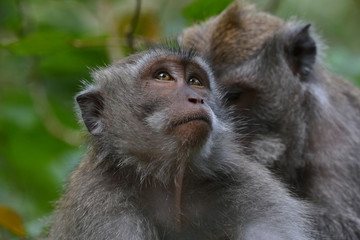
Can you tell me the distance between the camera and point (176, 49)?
6.48 metres

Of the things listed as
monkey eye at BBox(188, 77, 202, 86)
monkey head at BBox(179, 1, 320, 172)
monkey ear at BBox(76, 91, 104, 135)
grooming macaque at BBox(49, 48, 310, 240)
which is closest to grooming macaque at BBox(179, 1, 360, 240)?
monkey head at BBox(179, 1, 320, 172)

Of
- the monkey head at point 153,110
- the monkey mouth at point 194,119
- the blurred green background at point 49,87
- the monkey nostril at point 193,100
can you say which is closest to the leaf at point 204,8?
the blurred green background at point 49,87

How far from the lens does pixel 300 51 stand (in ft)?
24.4

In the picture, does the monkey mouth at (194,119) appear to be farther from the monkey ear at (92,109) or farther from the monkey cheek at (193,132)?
the monkey ear at (92,109)

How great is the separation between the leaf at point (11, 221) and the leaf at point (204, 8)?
276 cm

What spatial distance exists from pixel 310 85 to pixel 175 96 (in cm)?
216

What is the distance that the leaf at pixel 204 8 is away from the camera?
7039 mm

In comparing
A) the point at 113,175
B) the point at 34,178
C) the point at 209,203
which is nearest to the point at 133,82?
the point at 113,175

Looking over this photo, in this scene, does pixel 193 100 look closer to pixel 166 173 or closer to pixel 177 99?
pixel 177 99

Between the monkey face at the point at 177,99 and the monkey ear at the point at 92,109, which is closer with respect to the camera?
the monkey face at the point at 177,99

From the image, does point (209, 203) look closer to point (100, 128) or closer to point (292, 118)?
point (100, 128)

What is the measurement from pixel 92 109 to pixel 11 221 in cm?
147

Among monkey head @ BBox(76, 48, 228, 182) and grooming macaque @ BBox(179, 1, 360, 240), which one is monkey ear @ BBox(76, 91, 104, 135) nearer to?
monkey head @ BBox(76, 48, 228, 182)

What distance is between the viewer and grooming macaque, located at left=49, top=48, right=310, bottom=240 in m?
5.56
